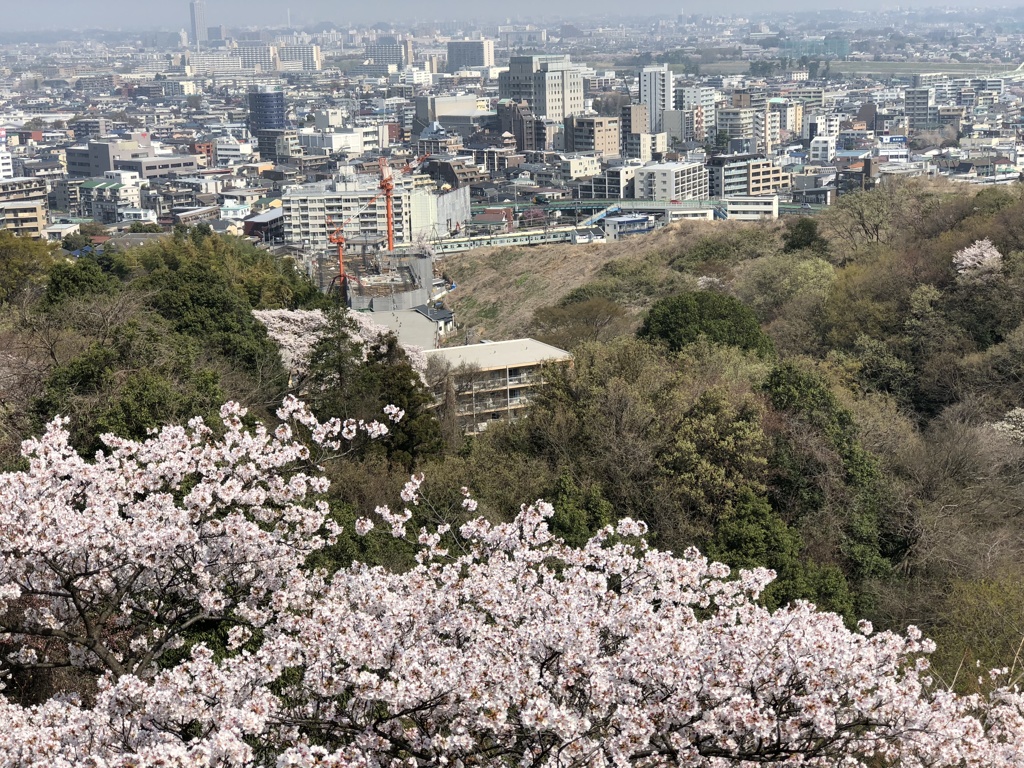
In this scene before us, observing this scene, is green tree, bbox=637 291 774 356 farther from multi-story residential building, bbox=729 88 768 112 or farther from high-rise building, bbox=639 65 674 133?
high-rise building, bbox=639 65 674 133

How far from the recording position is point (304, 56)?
12438cm

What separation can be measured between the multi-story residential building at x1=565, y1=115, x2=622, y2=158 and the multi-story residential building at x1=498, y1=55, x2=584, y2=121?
38.2 ft

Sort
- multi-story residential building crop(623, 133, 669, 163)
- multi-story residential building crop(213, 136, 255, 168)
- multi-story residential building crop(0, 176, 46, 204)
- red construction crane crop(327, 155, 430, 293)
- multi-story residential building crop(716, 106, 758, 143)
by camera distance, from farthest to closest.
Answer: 1. multi-story residential building crop(716, 106, 758, 143)
2. multi-story residential building crop(213, 136, 255, 168)
3. multi-story residential building crop(623, 133, 669, 163)
4. multi-story residential building crop(0, 176, 46, 204)
5. red construction crane crop(327, 155, 430, 293)

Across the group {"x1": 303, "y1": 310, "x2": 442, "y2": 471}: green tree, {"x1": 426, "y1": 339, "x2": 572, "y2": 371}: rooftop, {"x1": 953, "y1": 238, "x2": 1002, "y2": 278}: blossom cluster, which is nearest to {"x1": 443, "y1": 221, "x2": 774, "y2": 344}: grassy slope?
{"x1": 426, "y1": 339, "x2": 572, "y2": 371}: rooftop

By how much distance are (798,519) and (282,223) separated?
32.6 m

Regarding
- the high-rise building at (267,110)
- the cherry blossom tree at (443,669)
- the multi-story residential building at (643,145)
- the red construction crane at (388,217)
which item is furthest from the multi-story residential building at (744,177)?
the cherry blossom tree at (443,669)

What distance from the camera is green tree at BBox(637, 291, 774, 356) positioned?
11.9 meters

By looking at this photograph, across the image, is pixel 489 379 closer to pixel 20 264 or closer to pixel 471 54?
pixel 20 264

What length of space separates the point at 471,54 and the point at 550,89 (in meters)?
48.6

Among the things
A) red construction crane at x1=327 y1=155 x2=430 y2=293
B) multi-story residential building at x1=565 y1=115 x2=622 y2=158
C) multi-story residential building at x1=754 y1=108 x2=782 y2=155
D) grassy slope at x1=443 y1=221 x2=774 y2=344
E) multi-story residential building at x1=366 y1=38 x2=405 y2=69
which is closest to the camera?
grassy slope at x1=443 y1=221 x2=774 y2=344

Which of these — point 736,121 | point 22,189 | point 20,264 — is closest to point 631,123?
point 736,121

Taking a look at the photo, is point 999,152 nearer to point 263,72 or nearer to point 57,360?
point 57,360

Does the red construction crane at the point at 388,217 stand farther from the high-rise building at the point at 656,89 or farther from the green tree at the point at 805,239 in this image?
the high-rise building at the point at 656,89

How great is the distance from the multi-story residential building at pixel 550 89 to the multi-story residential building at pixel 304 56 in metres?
48.3
